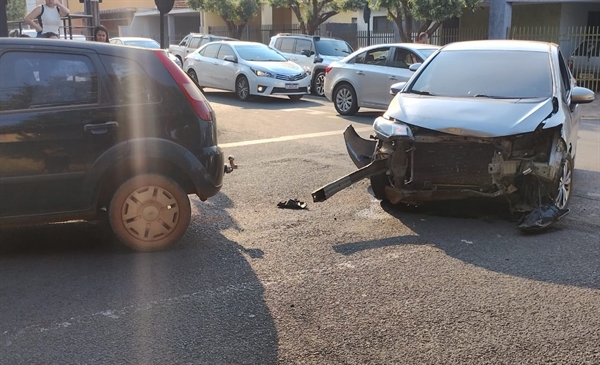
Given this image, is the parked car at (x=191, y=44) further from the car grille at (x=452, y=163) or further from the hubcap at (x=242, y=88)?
the car grille at (x=452, y=163)

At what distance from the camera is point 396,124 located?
20.2 feet

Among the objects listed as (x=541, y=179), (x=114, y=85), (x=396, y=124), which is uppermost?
(x=114, y=85)

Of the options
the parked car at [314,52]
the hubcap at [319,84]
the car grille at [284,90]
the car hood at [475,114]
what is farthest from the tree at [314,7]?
the car hood at [475,114]

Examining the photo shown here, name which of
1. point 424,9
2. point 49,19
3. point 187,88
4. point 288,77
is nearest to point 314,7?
point 424,9

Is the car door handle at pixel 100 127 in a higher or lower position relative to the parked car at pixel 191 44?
lower

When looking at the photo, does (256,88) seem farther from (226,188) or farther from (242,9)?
(242,9)

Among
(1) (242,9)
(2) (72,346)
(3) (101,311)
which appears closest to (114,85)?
(3) (101,311)

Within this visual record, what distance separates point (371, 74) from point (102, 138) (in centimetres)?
965

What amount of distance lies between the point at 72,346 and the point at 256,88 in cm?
1345

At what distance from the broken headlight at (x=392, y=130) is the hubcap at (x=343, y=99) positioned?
810cm

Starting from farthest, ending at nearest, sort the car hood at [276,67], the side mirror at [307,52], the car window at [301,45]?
the car window at [301,45]
the side mirror at [307,52]
the car hood at [276,67]

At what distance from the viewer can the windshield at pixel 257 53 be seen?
17.5m

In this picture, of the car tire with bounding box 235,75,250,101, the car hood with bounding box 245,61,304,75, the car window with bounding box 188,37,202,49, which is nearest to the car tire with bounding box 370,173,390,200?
the car hood with bounding box 245,61,304,75

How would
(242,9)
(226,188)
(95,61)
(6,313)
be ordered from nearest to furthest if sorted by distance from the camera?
(6,313) < (95,61) < (226,188) < (242,9)
